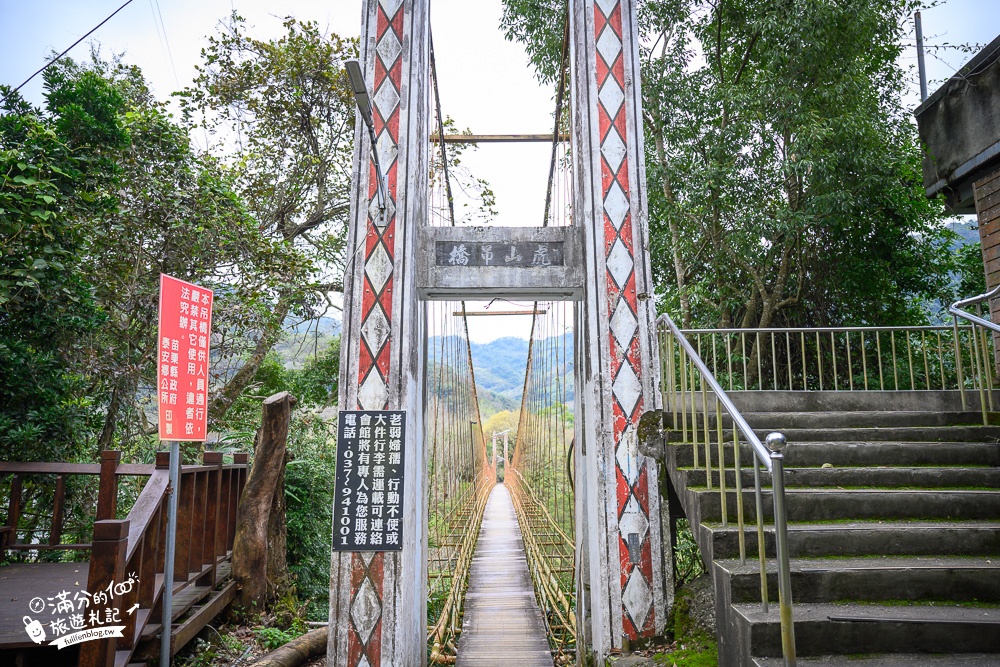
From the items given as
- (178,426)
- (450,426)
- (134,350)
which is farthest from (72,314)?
(450,426)

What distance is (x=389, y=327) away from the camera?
12.0 ft

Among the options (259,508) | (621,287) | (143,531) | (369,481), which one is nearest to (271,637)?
(259,508)

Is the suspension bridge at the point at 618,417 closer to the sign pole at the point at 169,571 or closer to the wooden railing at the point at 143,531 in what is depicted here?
the wooden railing at the point at 143,531

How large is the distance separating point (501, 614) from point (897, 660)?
4.64 meters

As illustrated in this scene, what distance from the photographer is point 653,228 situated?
6.32 meters

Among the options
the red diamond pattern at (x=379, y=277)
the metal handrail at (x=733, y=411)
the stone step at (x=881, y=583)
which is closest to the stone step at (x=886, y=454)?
the metal handrail at (x=733, y=411)

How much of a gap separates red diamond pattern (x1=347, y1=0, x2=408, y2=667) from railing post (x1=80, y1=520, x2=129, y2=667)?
1.39m

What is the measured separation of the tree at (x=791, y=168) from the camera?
5.34 metres

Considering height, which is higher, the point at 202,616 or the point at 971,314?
the point at 971,314

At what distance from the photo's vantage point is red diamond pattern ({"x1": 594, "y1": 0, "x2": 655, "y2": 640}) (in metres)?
3.44

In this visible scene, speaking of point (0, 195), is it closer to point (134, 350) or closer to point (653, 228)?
point (134, 350)

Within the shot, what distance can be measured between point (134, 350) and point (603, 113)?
358 cm

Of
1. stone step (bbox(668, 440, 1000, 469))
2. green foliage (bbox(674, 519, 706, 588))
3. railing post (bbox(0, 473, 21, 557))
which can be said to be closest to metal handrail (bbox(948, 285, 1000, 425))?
stone step (bbox(668, 440, 1000, 469))

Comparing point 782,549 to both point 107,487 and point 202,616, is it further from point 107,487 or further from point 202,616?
point 202,616
